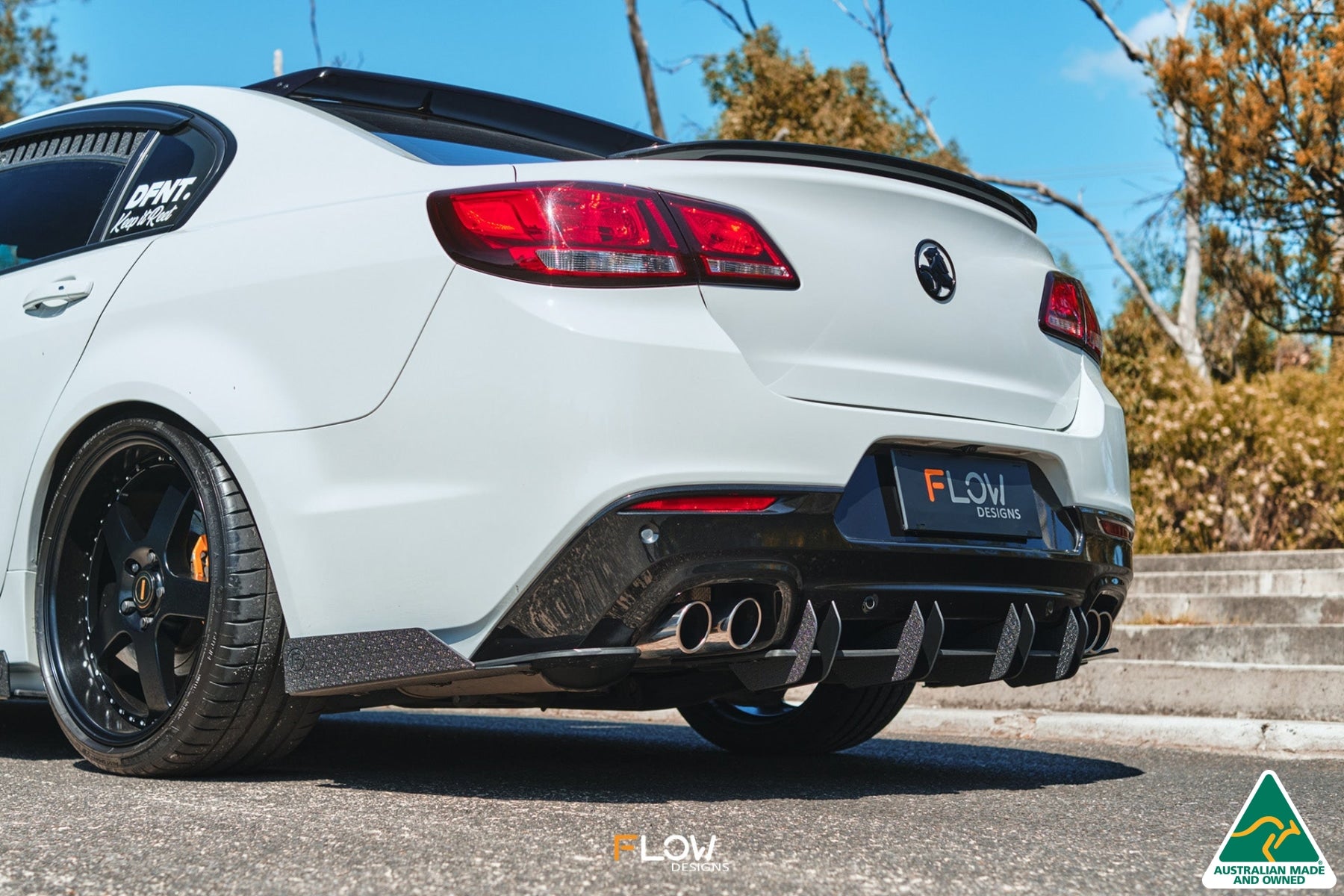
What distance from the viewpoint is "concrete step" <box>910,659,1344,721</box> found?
4.96m

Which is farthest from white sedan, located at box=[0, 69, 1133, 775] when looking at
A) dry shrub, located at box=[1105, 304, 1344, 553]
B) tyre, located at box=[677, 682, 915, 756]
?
dry shrub, located at box=[1105, 304, 1344, 553]

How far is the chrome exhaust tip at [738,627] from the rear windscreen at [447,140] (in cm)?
108

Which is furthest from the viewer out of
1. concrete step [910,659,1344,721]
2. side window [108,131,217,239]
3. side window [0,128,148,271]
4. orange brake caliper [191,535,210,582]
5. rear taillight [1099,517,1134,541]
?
concrete step [910,659,1344,721]

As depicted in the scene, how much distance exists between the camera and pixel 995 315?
329cm

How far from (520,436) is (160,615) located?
3.63 ft

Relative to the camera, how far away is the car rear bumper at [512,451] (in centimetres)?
267

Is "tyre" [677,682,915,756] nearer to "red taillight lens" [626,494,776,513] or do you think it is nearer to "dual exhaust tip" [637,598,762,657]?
"dual exhaust tip" [637,598,762,657]

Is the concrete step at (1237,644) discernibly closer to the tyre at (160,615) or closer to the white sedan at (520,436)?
the white sedan at (520,436)

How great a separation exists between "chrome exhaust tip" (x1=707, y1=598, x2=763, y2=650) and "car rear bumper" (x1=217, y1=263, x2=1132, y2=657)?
220 millimetres

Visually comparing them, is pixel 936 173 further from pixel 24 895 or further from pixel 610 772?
pixel 24 895

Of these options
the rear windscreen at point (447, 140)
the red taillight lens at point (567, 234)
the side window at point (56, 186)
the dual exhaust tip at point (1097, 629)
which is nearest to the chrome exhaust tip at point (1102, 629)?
the dual exhaust tip at point (1097, 629)

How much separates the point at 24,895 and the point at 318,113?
1.87 m

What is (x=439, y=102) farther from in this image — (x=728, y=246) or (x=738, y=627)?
(x=738, y=627)

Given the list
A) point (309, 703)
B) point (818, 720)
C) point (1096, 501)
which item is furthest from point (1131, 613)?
point (309, 703)
